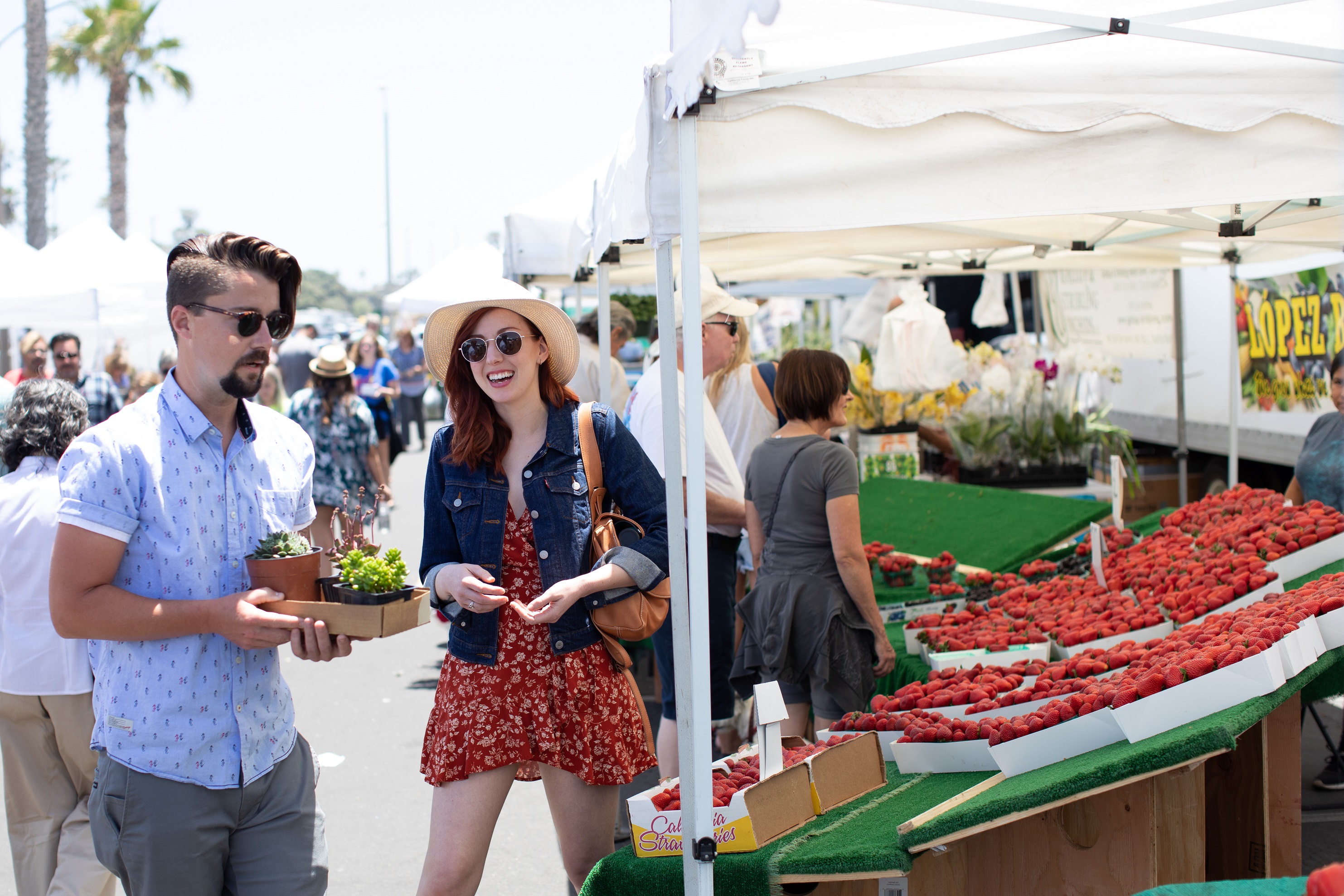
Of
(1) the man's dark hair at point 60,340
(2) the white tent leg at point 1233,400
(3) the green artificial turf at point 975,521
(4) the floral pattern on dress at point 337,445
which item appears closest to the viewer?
(3) the green artificial turf at point 975,521

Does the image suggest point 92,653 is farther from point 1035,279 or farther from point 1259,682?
point 1035,279

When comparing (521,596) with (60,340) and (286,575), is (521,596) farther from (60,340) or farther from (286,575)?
(60,340)

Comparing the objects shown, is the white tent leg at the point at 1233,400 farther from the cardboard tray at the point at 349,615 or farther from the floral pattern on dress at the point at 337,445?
the cardboard tray at the point at 349,615

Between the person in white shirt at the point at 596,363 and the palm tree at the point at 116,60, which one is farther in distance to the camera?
the palm tree at the point at 116,60

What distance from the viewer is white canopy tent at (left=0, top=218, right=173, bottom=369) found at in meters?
6.26

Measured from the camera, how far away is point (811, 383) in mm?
3660

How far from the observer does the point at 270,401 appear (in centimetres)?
950

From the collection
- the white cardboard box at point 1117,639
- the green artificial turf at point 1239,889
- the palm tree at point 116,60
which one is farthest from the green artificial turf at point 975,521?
the palm tree at point 116,60

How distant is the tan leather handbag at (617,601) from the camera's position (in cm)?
234

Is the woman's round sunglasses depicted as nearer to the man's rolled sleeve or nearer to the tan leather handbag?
the tan leather handbag

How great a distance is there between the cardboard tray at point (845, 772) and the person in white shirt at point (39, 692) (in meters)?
2.00

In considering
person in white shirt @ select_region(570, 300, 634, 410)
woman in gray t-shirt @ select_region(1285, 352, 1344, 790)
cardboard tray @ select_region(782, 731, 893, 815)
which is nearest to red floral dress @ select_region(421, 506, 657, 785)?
cardboard tray @ select_region(782, 731, 893, 815)

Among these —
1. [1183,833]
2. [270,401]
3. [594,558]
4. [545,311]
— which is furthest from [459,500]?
[270,401]

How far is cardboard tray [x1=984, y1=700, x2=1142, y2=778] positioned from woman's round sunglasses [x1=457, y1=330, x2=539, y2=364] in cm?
144
